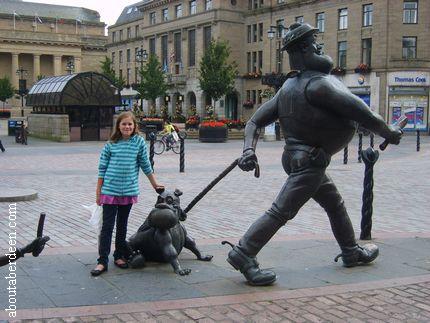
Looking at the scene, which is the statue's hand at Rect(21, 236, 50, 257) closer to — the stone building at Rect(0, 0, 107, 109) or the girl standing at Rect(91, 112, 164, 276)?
the girl standing at Rect(91, 112, 164, 276)

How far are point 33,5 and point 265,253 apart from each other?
4383 inches

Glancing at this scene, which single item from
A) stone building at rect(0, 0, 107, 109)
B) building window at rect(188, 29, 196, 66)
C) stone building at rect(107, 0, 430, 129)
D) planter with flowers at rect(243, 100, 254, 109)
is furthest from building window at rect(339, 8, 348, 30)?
stone building at rect(0, 0, 107, 109)

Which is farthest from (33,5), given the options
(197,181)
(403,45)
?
(197,181)

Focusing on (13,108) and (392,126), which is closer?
(392,126)

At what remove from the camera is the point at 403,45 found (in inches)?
1750

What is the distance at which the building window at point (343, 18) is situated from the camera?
48.3 m

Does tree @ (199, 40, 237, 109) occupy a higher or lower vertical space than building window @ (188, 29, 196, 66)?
lower

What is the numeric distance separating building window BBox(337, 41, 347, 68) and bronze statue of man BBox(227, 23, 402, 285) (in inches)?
1776

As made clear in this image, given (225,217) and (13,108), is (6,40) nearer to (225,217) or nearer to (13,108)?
(13,108)

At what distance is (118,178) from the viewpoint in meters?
5.34

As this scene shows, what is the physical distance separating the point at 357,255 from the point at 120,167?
2.46 meters

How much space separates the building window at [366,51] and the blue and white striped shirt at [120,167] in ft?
142

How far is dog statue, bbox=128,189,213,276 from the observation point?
5.34 m

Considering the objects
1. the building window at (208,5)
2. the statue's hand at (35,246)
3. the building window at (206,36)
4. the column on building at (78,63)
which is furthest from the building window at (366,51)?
the column on building at (78,63)
